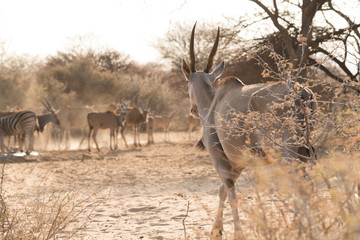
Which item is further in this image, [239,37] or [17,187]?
[239,37]

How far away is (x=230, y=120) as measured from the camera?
14.0 feet

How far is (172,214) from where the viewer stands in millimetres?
6172

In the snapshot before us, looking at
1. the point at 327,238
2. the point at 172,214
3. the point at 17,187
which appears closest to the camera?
the point at 327,238

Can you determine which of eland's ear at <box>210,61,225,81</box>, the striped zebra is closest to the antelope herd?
the striped zebra

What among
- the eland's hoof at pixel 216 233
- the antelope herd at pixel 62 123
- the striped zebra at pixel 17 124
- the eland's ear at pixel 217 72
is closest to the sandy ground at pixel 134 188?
the eland's hoof at pixel 216 233

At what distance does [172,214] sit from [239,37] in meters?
8.25

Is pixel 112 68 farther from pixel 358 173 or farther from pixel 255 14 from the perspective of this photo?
pixel 358 173

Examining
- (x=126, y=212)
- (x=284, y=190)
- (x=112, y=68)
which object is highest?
(x=112, y=68)

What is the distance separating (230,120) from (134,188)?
4.94 m

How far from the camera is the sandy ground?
5418 millimetres

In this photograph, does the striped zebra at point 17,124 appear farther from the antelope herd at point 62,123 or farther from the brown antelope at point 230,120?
the brown antelope at point 230,120

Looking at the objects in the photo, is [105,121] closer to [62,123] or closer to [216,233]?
[62,123]

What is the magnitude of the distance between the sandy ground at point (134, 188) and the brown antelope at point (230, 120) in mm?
407

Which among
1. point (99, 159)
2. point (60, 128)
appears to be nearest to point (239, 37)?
point (99, 159)
